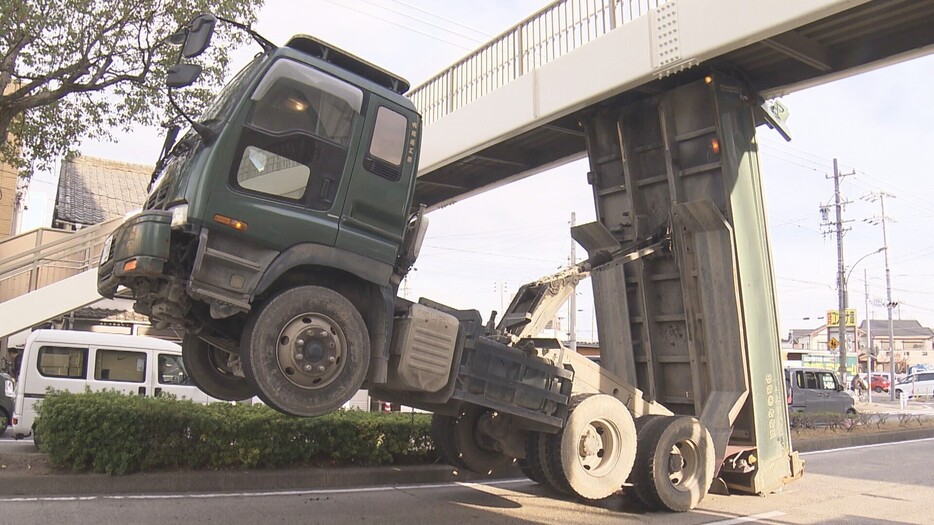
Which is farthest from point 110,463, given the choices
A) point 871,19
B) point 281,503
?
point 871,19

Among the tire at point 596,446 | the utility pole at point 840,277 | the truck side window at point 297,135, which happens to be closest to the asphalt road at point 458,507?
the tire at point 596,446

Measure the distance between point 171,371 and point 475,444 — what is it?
294 inches

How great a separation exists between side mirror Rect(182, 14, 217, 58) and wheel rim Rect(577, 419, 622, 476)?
5168mm

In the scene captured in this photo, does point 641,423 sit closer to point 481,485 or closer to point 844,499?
point 481,485

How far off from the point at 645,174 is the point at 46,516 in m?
8.07

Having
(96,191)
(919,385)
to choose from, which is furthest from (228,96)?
(919,385)

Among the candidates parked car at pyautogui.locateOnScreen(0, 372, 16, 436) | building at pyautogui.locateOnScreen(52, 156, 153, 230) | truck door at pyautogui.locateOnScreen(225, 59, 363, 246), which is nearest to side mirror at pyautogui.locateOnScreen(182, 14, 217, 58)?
truck door at pyautogui.locateOnScreen(225, 59, 363, 246)

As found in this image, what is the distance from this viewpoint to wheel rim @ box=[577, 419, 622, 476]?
714 cm

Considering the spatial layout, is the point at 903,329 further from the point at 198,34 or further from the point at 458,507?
the point at 198,34

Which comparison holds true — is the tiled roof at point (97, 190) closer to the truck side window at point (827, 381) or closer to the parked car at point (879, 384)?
the truck side window at point (827, 381)

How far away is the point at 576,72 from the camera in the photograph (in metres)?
9.10

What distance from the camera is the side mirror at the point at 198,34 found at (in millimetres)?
4645

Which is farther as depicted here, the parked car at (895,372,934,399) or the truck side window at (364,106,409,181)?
the parked car at (895,372,934,399)

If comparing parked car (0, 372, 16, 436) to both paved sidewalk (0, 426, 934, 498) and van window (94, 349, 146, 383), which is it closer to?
van window (94, 349, 146, 383)
